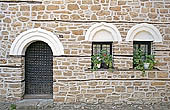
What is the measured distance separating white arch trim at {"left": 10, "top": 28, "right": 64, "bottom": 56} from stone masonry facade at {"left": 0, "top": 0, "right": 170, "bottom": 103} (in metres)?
0.13

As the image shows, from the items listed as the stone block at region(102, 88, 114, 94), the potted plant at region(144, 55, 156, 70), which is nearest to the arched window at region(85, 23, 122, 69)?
the stone block at region(102, 88, 114, 94)

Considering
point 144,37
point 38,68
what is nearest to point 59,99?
point 38,68

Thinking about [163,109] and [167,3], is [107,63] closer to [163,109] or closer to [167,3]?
[163,109]

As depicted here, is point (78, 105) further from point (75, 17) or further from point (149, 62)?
point (75, 17)

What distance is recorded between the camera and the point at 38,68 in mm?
5496

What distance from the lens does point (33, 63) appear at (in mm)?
5480

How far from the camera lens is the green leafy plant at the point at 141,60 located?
17.3 ft

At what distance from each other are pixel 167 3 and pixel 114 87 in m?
3.30

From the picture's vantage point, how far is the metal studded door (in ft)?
18.0

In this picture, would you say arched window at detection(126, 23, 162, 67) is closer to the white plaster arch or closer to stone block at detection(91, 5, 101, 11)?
the white plaster arch

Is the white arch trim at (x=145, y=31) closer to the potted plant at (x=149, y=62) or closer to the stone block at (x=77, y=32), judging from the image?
the potted plant at (x=149, y=62)

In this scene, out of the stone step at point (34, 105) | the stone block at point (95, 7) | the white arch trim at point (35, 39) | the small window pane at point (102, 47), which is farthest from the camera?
the small window pane at point (102, 47)

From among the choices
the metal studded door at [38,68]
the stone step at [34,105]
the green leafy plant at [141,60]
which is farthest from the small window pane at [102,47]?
the stone step at [34,105]

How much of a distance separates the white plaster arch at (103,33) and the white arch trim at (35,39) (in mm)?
995
